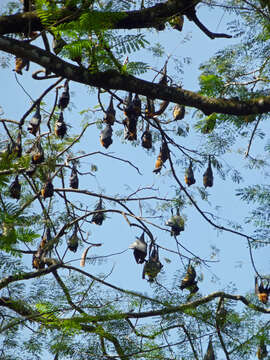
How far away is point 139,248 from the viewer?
4.35 m

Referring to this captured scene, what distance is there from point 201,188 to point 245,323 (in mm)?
1981

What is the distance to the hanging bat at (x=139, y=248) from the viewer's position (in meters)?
4.35

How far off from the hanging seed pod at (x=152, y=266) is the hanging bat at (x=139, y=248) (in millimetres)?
177

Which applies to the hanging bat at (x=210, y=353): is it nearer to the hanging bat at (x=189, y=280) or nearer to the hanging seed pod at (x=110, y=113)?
the hanging bat at (x=189, y=280)

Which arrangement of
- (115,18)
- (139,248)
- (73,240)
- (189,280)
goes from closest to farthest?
(115,18)
(139,248)
(189,280)
(73,240)

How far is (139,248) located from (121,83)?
1650 millimetres

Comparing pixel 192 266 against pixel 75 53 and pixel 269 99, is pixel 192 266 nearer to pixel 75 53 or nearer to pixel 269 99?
pixel 269 99

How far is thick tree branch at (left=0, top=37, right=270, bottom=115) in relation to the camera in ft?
9.70

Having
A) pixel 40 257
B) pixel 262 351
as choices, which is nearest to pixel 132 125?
pixel 40 257

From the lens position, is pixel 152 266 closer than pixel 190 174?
Yes

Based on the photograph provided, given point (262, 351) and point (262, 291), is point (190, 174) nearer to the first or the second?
point (262, 291)

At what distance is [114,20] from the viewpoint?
275cm

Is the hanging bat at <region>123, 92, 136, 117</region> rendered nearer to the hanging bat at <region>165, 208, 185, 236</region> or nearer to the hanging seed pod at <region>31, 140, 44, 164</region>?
the hanging seed pod at <region>31, 140, 44, 164</region>

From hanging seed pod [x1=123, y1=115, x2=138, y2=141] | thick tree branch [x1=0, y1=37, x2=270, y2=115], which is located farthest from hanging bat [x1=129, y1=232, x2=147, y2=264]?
thick tree branch [x1=0, y1=37, x2=270, y2=115]
